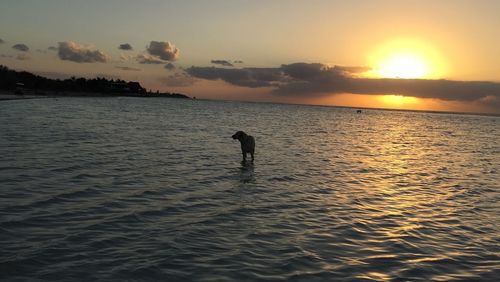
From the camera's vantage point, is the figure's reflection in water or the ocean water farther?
the figure's reflection in water

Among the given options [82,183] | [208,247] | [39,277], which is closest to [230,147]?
[82,183]

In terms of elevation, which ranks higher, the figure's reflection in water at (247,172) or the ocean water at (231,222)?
the ocean water at (231,222)

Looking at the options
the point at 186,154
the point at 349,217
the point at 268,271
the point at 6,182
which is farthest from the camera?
the point at 186,154

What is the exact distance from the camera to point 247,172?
19.6 m

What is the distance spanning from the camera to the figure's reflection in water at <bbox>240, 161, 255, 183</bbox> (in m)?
17.6

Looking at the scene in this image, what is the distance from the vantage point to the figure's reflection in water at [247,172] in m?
17.6

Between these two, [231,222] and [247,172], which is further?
[247,172]

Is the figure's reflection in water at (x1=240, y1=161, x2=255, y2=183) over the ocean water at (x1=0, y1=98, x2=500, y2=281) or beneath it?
beneath

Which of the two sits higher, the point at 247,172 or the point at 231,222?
the point at 231,222

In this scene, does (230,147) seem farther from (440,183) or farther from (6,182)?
(6,182)

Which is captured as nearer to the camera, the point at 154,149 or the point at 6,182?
the point at 6,182

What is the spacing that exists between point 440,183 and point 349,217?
31.1 feet

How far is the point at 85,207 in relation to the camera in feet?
37.4

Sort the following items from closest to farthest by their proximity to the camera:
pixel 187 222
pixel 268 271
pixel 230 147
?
pixel 268 271 → pixel 187 222 → pixel 230 147
